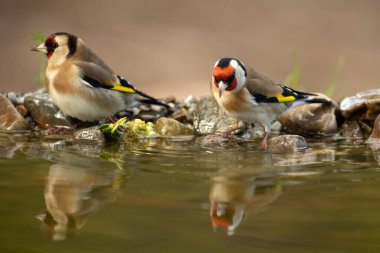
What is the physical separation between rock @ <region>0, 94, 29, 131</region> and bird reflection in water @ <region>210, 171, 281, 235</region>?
8.59ft

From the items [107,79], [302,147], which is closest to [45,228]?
[302,147]

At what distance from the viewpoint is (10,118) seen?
5930mm

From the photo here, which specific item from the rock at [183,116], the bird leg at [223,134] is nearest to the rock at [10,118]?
the rock at [183,116]

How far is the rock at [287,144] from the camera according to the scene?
504 centimetres

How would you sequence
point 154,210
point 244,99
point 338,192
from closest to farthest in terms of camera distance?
point 154,210
point 338,192
point 244,99

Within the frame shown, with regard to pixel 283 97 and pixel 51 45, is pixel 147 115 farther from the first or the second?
pixel 283 97

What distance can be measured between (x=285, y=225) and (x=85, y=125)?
3883 mm

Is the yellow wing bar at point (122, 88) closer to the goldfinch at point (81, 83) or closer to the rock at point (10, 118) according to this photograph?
the goldfinch at point (81, 83)

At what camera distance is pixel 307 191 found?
340 centimetres

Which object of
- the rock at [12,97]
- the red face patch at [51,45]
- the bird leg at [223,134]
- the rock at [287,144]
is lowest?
the rock at [287,144]

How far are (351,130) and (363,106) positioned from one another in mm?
244

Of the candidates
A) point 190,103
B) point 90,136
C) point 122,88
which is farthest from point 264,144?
point 190,103

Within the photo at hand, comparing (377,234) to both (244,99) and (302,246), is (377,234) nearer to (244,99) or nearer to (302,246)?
(302,246)

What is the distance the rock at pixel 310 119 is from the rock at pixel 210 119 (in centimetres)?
51
